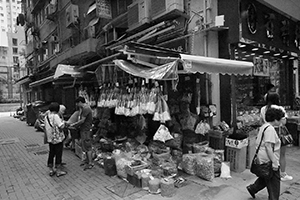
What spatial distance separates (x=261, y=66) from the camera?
7.47 m

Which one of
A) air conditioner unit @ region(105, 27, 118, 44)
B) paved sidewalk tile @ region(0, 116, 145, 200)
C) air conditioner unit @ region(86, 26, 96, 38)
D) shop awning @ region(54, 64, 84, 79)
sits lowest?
paved sidewalk tile @ region(0, 116, 145, 200)

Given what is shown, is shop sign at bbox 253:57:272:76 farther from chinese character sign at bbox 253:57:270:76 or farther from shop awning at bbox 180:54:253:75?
shop awning at bbox 180:54:253:75

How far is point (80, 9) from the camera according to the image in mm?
11383

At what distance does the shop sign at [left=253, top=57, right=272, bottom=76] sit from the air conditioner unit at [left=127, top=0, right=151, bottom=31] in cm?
403

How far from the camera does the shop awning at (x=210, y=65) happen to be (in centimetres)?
437

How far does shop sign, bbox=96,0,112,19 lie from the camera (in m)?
8.71

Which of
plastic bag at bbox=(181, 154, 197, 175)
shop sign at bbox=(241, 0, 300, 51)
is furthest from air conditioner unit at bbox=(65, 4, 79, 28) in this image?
plastic bag at bbox=(181, 154, 197, 175)

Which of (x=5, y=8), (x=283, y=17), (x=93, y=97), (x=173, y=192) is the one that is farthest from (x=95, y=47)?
(x=5, y=8)

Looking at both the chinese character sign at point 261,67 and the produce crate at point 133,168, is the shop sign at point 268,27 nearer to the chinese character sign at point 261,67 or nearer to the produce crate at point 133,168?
the chinese character sign at point 261,67

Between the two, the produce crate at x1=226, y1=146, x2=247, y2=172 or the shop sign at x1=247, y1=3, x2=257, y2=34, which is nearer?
the produce crate at x1=226, y1=146, x2=247, y2=172

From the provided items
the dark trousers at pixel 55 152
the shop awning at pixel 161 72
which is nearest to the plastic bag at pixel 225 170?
the shop awning at pixel 161 72

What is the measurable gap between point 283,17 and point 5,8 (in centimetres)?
9495

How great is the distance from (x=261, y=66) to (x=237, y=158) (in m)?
4.06

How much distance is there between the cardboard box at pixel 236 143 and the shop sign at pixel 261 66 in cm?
315
